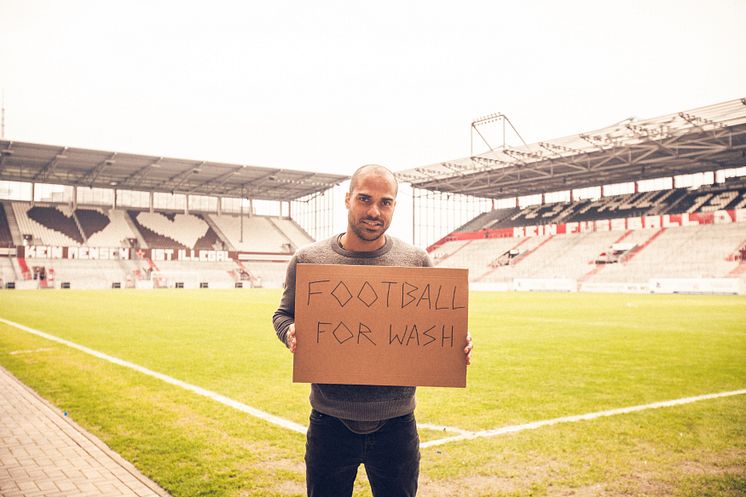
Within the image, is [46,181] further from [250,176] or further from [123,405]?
→ [123,405]

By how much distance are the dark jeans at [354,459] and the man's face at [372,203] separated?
1.00m

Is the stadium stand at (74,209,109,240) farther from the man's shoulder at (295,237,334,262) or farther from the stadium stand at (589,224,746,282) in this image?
the man's shoulder at (295,237,334,262)

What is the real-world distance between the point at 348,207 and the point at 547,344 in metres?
11.0

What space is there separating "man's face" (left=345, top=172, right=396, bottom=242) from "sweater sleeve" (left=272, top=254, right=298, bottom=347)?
0.43m

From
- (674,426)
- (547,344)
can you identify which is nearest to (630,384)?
(674,426)

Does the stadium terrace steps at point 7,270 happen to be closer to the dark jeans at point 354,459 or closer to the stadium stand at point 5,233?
the stadium stand at point 5,233

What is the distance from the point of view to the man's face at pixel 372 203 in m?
2.95

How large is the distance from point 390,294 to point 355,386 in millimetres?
507

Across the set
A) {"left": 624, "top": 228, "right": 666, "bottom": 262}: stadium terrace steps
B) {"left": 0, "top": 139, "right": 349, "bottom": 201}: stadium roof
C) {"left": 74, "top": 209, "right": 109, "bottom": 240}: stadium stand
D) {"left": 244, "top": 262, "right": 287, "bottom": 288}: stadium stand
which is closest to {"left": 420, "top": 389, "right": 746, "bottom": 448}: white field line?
{"left": 624, "top": 228, "right": 666, "bottom": 262}: stadium terrace steps

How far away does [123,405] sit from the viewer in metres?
7.23

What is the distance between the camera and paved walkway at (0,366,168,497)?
4543mm

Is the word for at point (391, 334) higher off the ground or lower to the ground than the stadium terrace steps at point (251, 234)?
lower

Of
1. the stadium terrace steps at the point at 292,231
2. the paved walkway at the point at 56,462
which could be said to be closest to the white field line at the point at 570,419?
the paved walkway at the point at 56,462

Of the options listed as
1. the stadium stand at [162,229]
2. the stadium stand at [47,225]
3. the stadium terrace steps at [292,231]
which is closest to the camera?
the stadium stand at [47,225]
